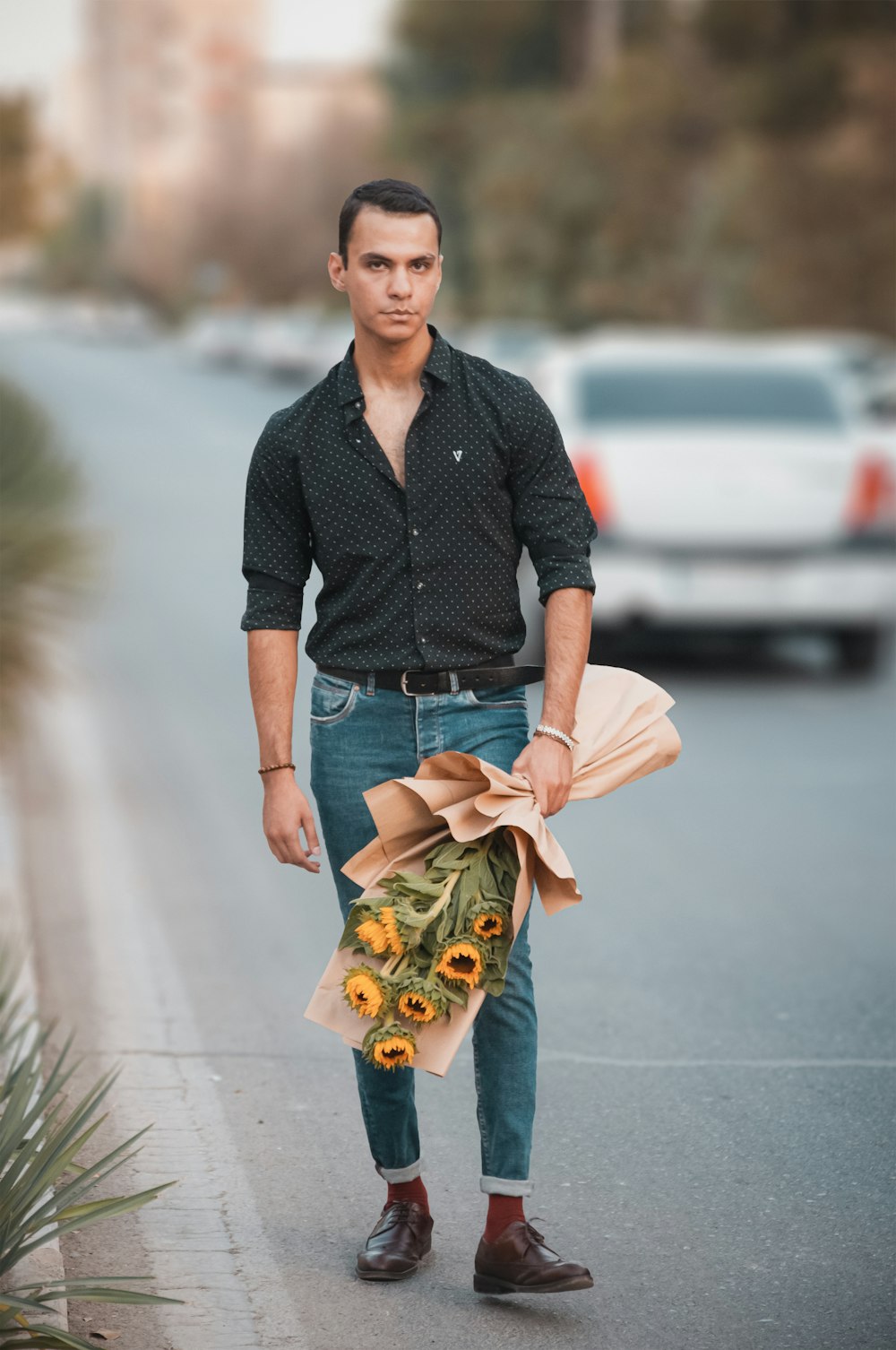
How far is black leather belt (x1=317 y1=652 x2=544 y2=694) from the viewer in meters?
4.12

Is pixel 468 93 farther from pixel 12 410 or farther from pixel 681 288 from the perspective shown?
pixel 12 410

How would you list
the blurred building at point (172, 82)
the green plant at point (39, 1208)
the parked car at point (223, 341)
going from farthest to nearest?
the blurred building at point (172, 82) < the parked car at point (223, 341) < the green plant at point (39, 1208)

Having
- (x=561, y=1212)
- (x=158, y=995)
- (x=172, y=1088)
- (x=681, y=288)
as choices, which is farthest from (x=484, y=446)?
(x=681, y=288)

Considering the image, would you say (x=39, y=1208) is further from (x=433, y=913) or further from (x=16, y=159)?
(x=16, y=159)

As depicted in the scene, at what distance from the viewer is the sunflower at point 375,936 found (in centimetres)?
387

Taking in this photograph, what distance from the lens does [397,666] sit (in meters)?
4.11

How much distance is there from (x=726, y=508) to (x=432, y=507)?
824cm

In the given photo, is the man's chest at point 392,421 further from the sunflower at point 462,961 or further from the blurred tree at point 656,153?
the blurred tree at point 656,153

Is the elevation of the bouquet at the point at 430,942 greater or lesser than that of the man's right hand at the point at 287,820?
lesser

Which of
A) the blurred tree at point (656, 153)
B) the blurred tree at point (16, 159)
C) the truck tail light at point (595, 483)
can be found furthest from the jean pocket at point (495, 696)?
the blurred tree at point (656, 153)

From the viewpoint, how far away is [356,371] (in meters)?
4.16

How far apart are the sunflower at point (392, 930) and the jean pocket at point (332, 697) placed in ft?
1.48

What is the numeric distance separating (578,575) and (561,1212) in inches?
56.9

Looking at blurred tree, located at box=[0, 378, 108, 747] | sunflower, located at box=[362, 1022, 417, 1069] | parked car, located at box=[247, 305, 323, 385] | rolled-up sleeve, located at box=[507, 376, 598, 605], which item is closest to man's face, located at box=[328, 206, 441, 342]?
rolled-up sleeve, located at box=[507, 376, 598, 605]
